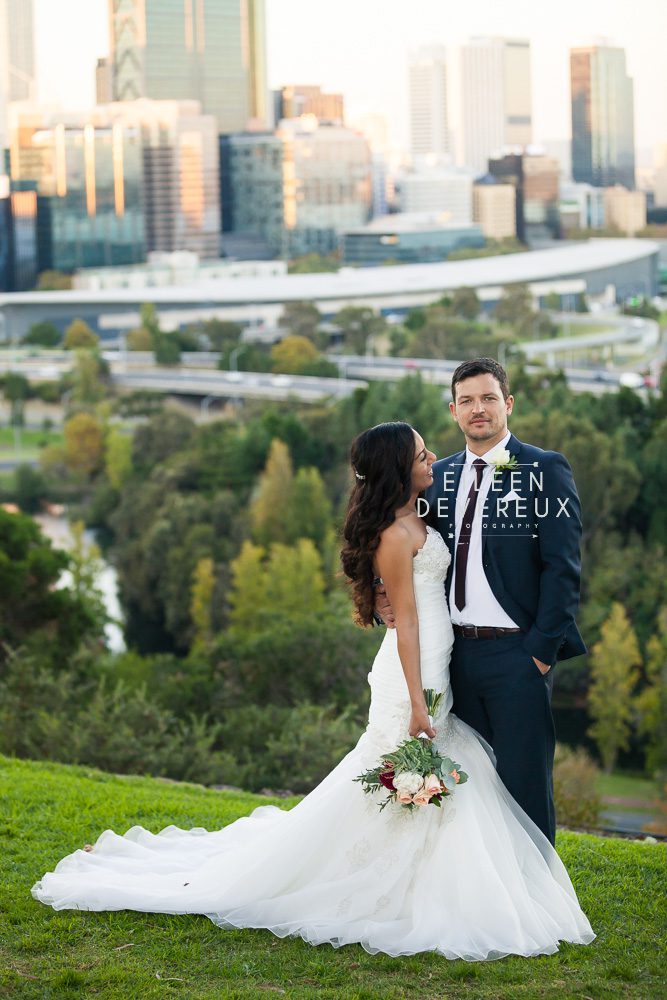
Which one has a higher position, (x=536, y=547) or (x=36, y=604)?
(x=536, y=547)

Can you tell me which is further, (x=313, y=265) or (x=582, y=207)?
(x=582, y=207)

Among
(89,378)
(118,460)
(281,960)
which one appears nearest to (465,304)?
→ (89,378)

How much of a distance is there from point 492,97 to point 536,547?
A: 108614 mm

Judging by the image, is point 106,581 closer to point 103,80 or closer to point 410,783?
point 410,783

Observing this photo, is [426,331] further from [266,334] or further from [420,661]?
[420,661]

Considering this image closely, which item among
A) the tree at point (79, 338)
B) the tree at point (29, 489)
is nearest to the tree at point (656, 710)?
the tree at point (29, 489)

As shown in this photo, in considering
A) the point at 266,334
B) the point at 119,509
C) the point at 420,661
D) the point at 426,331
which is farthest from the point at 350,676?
the point at 266,334

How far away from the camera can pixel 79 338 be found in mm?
50031

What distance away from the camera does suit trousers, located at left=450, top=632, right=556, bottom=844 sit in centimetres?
270

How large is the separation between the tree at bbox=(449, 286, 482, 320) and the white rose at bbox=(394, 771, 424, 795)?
155 ft

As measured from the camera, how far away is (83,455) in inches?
1201

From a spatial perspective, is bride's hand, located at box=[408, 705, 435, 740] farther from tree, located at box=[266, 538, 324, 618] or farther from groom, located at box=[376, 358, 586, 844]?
tree, located at box=[266, 538, 324, 618]

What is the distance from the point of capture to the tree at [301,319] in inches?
1860

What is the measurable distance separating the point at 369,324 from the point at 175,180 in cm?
4473
